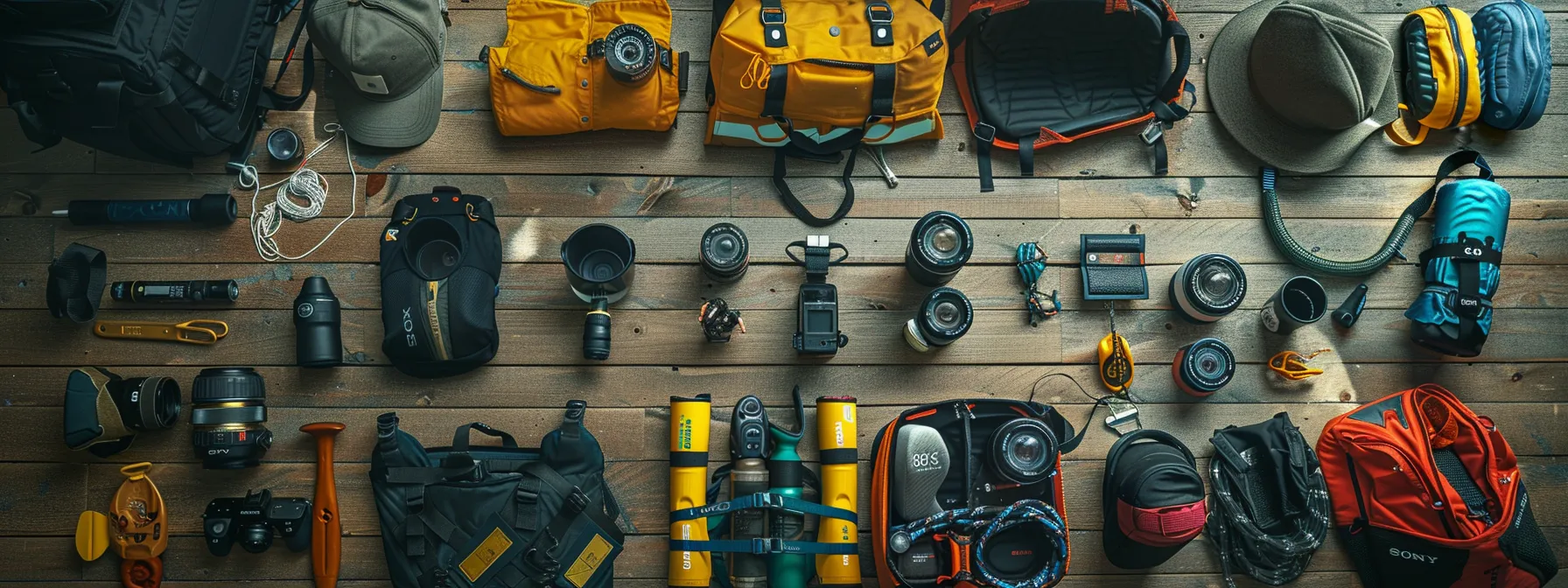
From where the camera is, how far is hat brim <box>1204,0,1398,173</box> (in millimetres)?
2939

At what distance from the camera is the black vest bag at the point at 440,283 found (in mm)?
2666

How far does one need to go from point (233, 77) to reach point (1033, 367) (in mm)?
2606

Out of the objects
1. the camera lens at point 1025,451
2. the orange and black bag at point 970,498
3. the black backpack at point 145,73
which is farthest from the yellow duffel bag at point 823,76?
the black backpack at point 145,73

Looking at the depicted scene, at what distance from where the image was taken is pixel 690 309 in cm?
284

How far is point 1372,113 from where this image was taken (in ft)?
9.62

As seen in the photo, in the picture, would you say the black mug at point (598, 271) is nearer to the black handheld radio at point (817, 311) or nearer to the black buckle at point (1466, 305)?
the black handheld radio at point (817, 311)

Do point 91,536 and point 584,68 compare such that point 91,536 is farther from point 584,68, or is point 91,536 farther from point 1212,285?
point 1212,285

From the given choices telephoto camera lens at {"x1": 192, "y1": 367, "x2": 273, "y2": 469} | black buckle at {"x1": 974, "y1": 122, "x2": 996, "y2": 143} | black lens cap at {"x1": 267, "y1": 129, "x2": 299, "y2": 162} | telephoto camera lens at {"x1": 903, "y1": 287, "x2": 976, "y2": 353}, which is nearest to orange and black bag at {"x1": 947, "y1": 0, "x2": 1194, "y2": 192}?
black buckle at {"x1": 974, "y1": 122, "x2": 996, "y2": 143}

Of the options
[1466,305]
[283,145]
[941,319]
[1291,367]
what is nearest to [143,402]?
[283,145]

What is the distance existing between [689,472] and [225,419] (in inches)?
53.2

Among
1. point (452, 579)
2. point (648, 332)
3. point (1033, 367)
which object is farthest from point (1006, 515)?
point (452, 579)

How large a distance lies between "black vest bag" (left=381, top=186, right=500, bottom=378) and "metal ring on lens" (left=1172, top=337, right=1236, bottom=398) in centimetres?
212

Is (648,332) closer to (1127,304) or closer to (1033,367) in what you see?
(1033,367)

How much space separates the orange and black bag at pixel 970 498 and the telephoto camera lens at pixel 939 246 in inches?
15.8
